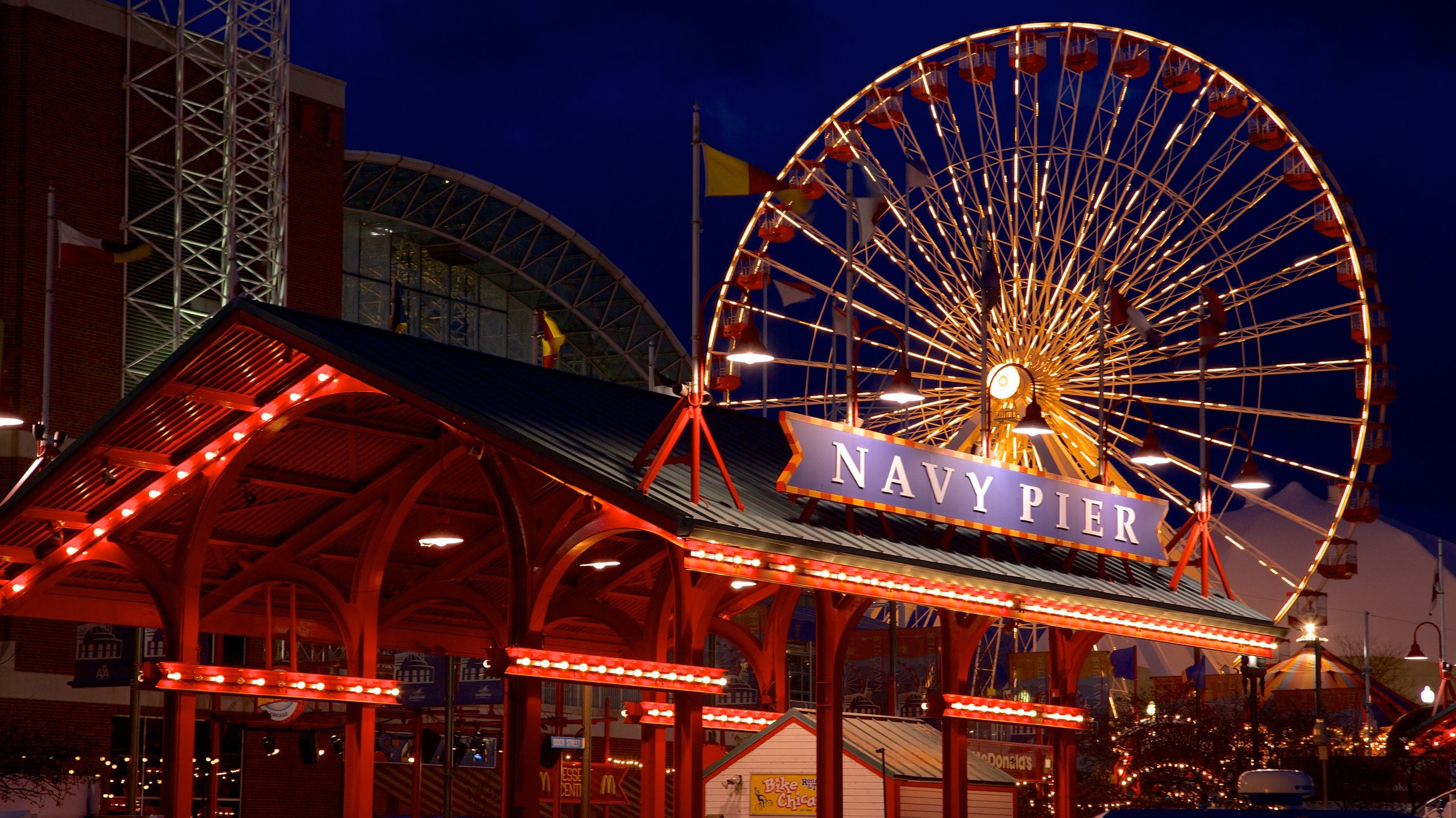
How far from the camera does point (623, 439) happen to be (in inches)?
797

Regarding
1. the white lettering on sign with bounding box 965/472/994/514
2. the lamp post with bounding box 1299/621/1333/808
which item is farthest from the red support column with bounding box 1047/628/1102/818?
the white lettering on sign with bounding box 965/472/994/514

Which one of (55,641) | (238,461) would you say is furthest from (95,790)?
(238,461)

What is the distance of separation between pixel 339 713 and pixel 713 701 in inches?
989

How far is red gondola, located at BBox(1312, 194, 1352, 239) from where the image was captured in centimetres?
3519

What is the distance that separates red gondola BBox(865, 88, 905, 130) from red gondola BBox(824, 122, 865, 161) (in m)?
0.43

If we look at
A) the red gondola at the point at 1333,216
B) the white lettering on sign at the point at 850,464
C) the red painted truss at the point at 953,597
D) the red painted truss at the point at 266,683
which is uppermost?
the red gondola at the point at 1333,216

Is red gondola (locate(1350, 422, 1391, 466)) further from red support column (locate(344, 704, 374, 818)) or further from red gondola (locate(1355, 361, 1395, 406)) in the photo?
red support column (locate(344, 704, 374, 818))

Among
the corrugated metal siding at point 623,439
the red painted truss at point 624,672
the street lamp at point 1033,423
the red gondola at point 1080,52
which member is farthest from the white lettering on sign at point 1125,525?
the red gondola at point 1080,52

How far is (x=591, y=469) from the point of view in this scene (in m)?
17.5

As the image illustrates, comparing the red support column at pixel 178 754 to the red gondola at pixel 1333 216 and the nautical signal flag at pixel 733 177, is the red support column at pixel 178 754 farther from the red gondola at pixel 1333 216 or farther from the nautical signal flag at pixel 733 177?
the red gondola at pixel 1333 216

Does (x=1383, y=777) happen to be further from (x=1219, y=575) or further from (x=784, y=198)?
(x=784, y=198)

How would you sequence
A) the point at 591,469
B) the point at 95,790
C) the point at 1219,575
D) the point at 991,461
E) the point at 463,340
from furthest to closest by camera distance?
the point at 463,340 < the point at 95,790 < the point at 1219,575 < the point at 991,461 < the point at 591,469

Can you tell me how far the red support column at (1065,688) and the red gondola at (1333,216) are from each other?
12.0 m

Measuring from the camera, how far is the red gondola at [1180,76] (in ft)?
120
